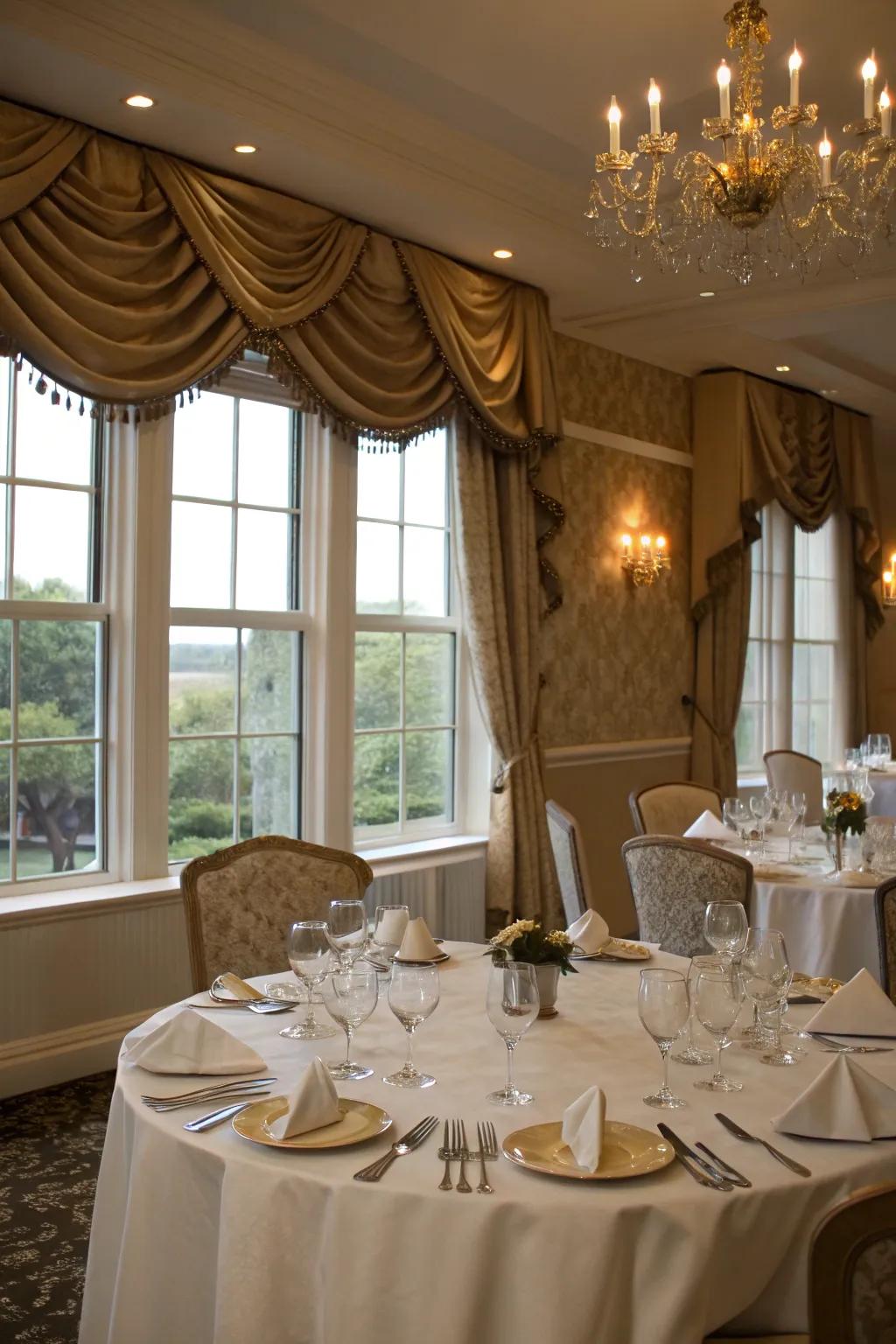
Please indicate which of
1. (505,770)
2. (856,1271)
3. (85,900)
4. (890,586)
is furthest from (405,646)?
(890,586)

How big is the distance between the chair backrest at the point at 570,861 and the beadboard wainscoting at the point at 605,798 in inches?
90.3

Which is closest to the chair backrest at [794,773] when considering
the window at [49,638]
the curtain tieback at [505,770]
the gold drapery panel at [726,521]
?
the gold drapery panel at [726,521]

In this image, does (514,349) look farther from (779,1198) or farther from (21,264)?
(779,1198)

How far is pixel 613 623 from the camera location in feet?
22.7

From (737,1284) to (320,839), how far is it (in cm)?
371

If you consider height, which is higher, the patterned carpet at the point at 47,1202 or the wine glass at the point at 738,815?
the wine glass at the point at 738,815

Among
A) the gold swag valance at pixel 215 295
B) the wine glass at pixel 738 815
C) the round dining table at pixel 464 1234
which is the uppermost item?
the gold swag valance at pixel 215 295

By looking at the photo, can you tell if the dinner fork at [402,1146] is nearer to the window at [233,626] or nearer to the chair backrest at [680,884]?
→ the chair backrest at [680,884]

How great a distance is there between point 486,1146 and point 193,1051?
59 cm

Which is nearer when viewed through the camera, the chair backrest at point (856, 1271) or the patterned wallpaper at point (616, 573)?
the chair backrest at point (856, 1271)

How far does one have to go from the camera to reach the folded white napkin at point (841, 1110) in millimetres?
1810

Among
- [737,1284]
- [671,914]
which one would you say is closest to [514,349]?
[671,914]

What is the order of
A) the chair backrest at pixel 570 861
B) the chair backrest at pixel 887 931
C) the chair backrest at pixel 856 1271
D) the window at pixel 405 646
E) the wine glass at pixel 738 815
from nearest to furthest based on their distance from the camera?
1. the chair backrest at pixel 856 1271
2. the chair backrest at pixel 887 931
3. the chair backrest at pixel 570 861
4. the wine glass at pixel 738 815
5. the window at pixel 405 646

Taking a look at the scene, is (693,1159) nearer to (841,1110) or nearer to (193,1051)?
(841,1110)
